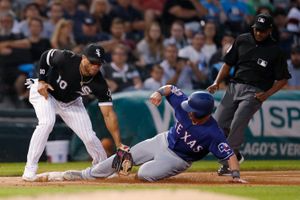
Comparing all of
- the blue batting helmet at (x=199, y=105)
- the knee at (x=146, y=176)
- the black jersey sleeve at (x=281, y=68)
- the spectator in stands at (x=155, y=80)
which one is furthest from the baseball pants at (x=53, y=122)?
the spectator in stands at (x=155, y=80)

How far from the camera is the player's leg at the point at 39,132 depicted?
10719mm

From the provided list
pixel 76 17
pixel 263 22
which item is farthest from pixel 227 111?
pixel 76 17

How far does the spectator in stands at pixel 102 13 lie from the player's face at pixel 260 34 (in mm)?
6591

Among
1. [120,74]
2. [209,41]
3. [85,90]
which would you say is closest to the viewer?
[85,90]

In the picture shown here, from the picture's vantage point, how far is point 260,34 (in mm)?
11828

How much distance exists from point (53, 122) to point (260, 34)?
300cm

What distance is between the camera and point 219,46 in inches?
717

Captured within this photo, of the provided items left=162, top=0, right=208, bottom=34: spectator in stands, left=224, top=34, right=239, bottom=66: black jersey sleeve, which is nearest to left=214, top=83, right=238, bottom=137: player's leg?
left=224, top=34, right=239, bottom=66: black jersey sleeve

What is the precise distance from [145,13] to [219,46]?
1.67 meters

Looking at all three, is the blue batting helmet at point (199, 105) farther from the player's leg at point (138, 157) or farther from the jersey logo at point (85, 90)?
the jersey logo at point (85, 90)

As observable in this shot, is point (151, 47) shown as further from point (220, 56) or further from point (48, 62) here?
point (48, 62)

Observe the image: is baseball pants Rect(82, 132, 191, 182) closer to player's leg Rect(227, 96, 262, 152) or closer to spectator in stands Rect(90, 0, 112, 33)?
player's leg Rect(227, 96, 262, 152)

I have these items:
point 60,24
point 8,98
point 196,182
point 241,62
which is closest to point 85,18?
point 60,24

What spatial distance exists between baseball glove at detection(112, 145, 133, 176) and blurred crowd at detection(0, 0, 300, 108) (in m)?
5.12
